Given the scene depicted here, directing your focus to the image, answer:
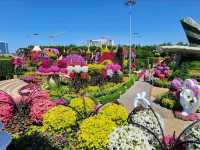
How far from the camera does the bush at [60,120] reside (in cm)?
851

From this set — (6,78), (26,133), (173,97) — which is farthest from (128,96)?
(6,78)

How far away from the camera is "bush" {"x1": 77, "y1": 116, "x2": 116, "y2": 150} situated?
269 inches

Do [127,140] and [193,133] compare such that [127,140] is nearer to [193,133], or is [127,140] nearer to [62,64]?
[193,133]

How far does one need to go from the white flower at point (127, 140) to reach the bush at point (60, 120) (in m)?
2.25

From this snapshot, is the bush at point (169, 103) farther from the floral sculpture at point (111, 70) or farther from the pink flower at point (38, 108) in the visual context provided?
the floral sculpture at point (111, 70)

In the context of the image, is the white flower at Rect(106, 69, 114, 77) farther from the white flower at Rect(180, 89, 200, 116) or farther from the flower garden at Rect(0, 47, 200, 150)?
the white flower at Rect(180, 89, 200, 116)

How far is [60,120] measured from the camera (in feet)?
27.9

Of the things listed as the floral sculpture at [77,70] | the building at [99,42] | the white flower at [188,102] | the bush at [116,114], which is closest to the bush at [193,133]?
the bush at [116,114]

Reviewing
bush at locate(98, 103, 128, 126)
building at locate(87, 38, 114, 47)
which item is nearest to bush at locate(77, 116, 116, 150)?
bush at locate(98, 103, 128, 126)

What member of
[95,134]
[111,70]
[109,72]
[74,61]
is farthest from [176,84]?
[111,70]

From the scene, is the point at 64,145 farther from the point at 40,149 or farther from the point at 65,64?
the point at 65,64

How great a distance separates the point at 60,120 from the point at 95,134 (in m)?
1.84

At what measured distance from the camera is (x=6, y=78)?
38406mm

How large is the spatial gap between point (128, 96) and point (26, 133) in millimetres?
13613
